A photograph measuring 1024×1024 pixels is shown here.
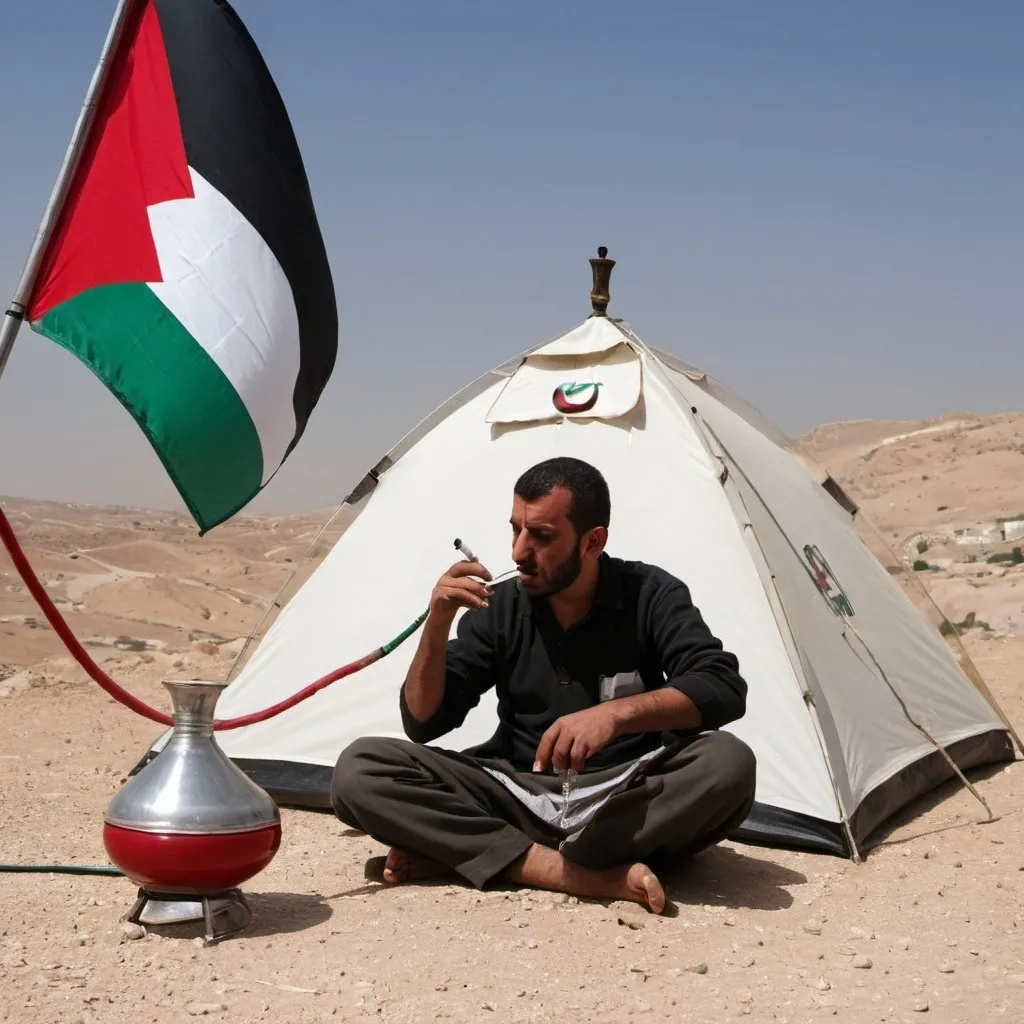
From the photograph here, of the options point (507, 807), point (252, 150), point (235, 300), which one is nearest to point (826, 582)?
→ point (507, 807)

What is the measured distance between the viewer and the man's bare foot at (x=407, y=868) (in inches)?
149

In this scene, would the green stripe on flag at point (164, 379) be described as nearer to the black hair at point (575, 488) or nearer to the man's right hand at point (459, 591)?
the man's right hand at point (459, 591)

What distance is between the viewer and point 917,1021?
2715 mm

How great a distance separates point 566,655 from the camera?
3.76m

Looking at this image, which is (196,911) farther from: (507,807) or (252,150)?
(252,150)

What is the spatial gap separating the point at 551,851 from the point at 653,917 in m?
0.34

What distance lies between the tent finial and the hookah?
2826 millimetres

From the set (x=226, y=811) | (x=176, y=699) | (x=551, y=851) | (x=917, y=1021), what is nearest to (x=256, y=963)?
(x=226, y=811)

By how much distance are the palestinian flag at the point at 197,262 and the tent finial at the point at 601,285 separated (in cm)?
163

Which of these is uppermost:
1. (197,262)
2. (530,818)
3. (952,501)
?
(197,262)

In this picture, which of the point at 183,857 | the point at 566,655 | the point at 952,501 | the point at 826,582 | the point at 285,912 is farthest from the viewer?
the point at 952,501

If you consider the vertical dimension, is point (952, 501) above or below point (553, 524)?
below

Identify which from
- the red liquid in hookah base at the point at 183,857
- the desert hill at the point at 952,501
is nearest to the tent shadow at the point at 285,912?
the red liquid in hookah base at the point at 183,857

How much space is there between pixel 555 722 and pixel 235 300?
4.91ft
